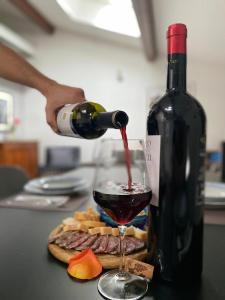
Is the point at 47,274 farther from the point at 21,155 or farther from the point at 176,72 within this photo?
the point at 21,155

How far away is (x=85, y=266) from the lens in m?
0.42

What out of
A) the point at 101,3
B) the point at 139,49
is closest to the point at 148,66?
the point at 139,49

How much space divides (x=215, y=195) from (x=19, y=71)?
28.2 inches

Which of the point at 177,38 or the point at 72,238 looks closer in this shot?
the point at 177,38

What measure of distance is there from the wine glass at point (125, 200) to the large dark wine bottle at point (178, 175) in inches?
1.0

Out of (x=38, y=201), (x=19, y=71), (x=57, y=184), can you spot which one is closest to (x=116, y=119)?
(x=19, y=71)

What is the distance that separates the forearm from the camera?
65cm

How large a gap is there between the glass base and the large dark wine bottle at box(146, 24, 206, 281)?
42 mm

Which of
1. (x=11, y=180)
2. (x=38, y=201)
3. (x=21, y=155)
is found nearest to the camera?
(x=38, y=201)

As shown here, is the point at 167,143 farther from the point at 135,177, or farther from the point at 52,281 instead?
the point at 52,281

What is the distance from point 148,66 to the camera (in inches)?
151

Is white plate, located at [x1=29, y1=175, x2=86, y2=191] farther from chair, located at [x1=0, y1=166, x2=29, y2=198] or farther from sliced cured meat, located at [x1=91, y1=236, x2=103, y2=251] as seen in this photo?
sliced cured meat, located at [x1=91, y1=236, x2=103, y2=251]

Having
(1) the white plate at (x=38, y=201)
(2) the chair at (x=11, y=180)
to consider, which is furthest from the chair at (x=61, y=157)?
(1) the white plate at (x=38, y=201)

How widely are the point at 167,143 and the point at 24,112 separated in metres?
4.24
